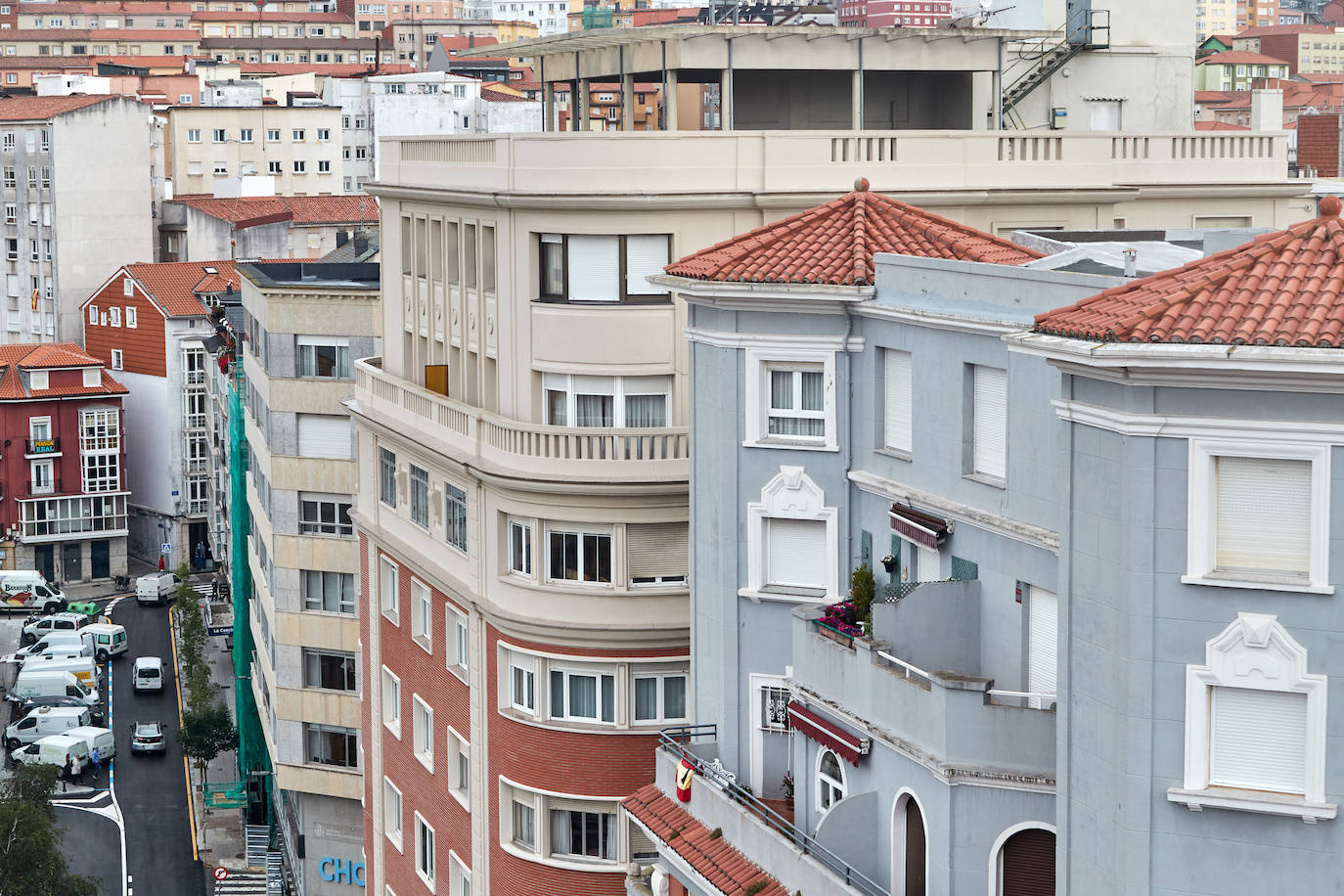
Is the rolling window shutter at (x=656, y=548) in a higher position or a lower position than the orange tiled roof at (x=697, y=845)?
higher

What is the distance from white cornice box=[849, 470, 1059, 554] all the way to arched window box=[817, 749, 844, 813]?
12.4ft

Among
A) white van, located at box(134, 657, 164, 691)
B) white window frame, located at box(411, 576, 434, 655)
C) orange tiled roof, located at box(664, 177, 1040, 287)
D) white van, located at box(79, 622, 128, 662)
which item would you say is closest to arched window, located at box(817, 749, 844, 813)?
orange tiled roof, located at box(664, 177, 1040, 287)

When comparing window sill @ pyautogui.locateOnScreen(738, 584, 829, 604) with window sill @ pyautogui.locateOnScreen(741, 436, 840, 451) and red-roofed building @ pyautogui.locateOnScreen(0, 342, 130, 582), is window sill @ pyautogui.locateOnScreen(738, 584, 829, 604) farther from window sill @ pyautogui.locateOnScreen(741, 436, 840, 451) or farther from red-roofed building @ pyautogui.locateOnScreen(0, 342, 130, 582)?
red-roofed building @ pyautogui.locateOnScreen(0, 342, 130, 582)

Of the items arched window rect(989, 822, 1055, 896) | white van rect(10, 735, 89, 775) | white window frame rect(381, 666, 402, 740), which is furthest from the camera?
white van rect(10, 735, 89, 775)

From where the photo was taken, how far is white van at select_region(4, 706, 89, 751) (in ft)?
359

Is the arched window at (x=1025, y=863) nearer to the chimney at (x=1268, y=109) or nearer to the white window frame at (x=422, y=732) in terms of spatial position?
the white window frame at (x=422, y=732)

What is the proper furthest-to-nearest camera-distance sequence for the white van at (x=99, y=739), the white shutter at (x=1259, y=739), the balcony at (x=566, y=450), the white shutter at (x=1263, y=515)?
the white van at (x=99, y=739) < the balcony at (x=566, y=450) < the white shutter at (x=1259, y=739) < the white shutter at (x=1263, y=515)

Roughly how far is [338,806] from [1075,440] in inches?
1851

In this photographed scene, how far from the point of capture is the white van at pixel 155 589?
14175 centimetres

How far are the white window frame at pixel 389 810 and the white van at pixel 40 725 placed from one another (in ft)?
201

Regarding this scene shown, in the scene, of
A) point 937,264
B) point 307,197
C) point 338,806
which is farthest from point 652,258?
point 307,197

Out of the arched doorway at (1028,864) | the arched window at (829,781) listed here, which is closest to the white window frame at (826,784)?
the arched window at (829,781)

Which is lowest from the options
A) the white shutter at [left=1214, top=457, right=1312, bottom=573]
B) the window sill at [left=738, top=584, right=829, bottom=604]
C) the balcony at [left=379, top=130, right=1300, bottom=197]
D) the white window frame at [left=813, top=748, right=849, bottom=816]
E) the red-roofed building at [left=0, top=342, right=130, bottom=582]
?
the red-roofed building at [left=0, top=342, right=130, bottom=582]

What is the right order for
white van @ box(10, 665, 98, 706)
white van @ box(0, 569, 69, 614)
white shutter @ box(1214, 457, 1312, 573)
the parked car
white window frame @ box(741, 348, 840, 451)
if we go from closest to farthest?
1. white shutter @ box(1214, 457, 1312, 573)
2. white window frame @ box(741, 348, 840, 451)
3. the parked car
4. white van @ box(10, 665, 98, 706)
5. white van @ box(0, 569, 69, 614)
